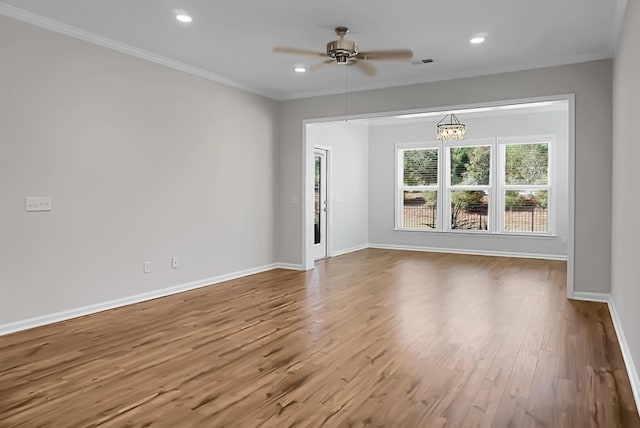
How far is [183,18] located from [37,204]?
213cm

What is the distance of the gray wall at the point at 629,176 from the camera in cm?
283

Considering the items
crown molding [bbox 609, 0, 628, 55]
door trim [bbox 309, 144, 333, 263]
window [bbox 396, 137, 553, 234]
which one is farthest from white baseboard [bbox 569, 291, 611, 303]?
door trim [bbox 309, 144, 333, 263]

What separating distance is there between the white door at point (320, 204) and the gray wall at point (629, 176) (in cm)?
498

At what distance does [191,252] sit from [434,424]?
4069 millimetres

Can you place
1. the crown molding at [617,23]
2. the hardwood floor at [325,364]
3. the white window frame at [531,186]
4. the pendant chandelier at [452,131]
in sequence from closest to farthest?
the hardwood floor at [325,364] → the crown molding at [617,23] → the pendant chandelier at [452,131] → the white window frame at [531,186]

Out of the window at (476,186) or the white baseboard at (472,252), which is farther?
the window at (476,186)

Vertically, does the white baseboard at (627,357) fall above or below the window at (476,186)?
below

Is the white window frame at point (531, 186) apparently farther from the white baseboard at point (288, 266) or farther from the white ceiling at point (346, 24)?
the white baseboard at point (288, 266)

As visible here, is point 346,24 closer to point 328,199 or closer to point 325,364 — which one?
point 325,364

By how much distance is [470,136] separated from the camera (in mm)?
9023

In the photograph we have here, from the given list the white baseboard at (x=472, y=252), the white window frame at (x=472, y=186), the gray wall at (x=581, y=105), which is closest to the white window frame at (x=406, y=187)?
the white window frame at (x=472, y=186)

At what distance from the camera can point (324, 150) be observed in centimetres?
840

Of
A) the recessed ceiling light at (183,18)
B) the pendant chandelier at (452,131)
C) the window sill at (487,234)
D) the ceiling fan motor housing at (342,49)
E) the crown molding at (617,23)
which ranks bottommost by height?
the window sill at (487,234)

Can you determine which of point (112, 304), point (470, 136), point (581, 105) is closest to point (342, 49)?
point (581, 105)
